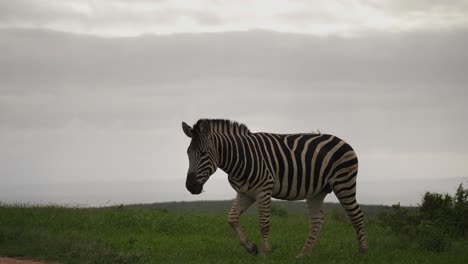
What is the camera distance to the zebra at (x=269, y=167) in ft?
41.5

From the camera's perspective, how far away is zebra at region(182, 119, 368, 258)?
41.5 ft

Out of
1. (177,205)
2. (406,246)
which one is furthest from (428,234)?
(177,205)

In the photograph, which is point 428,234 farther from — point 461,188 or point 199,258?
point 199,258

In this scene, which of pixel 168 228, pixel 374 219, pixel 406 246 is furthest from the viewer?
pixel 374 219

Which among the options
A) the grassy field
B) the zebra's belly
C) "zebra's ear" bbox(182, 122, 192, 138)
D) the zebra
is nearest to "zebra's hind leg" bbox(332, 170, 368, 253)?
the zebra

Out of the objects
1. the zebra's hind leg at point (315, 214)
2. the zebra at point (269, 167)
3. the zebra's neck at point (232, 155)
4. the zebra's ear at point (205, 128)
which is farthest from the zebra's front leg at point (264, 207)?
the zebra's ear at point (205, 128)

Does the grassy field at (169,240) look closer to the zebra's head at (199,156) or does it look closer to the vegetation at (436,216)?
the vegetation at (436,216)

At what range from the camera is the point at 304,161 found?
13.4 metres

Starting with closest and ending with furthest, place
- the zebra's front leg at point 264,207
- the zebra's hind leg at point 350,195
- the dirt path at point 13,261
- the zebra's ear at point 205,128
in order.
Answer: the dirt path at point 13,261
the zebra's front leg at point 264,207
the zebra's ear at point 205,128
the zebra's hind leg at point 350,195

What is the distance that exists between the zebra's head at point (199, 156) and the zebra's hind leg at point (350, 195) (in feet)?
9.37

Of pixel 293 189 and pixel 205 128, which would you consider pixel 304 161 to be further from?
pixel 205 128

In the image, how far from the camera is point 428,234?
53.5ft

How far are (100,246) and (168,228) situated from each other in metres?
5.70

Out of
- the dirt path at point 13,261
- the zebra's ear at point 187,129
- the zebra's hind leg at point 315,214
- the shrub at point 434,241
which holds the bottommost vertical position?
the dirt path at point 13,261
